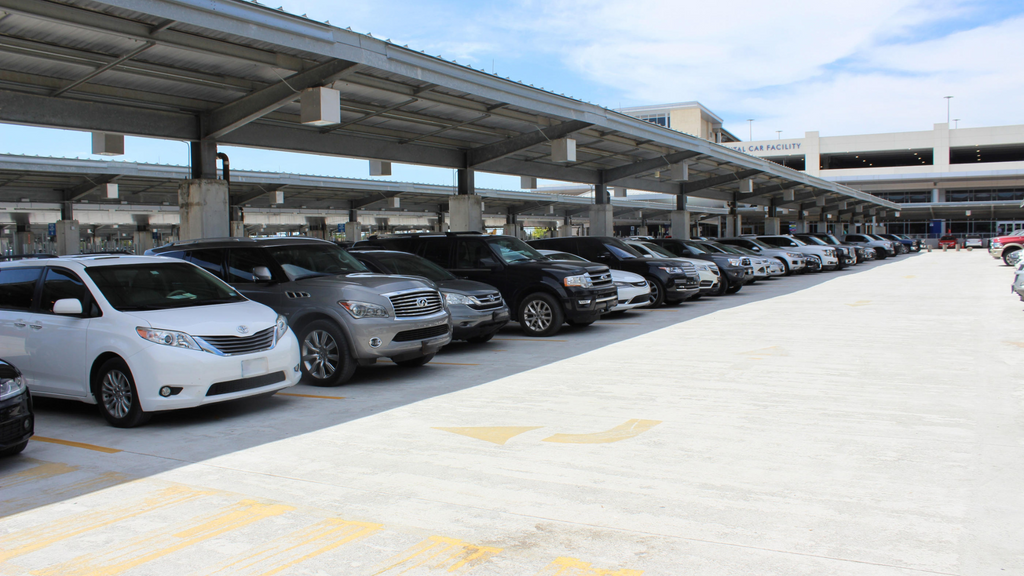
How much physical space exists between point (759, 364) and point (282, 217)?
149 feet

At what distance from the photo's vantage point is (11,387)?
5551 millimetres

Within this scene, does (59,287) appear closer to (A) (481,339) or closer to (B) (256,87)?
(A) (481,339)

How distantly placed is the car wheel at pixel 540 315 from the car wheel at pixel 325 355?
4.78 meters

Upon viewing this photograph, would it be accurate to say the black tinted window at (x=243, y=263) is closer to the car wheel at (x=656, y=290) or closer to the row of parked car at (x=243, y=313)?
the row of parked car at (x=243, y=313)

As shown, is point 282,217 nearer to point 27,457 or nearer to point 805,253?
point 805,253

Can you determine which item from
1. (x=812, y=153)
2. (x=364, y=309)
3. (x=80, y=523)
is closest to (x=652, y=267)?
(x=364, y=309)

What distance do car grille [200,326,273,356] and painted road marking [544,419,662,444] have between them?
3.09 m

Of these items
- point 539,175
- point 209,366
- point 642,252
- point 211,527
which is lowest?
point 211,527

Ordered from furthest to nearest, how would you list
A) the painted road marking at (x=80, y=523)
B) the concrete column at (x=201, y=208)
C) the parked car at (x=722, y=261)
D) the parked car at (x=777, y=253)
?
the parked car at (x=777, y=253)
the parked car at (x=722, y=261)
the concrete column at (x=201, y=208)
the painted road marking at (x=80, y=523)

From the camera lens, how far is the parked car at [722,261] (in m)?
20.5

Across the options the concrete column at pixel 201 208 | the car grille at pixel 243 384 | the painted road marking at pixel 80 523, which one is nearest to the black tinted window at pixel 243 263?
the car grille at pixel 243 384

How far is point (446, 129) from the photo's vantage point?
2002 cm

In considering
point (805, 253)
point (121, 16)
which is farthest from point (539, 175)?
point (121, 16)

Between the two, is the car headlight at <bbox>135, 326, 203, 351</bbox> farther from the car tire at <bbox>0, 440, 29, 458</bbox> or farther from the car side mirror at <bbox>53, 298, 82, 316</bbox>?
the car tire at <bbox>0, 440, 29, 458</bbox>
